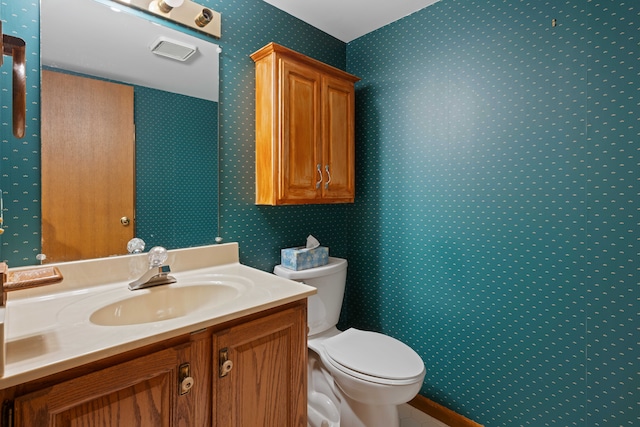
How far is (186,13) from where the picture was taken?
151 centimetres

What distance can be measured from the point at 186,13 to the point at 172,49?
0.64 ft

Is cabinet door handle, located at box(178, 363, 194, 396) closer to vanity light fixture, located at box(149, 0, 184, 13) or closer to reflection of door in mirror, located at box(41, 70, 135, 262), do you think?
reflection of door in mirror, located at box(41, 70, 135, 262)

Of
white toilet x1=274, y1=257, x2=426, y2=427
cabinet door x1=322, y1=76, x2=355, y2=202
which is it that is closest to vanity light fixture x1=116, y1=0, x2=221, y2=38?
cabinet door x1=322, y1=76, x2=355, y2=202

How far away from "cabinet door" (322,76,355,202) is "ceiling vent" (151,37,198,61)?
2.34 ft

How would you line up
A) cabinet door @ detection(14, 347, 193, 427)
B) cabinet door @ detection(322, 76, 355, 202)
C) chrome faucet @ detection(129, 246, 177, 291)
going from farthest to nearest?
cabinet door @ detection(322, 76, 355, 202)
chrome faucet @ detection(129, 246, 177, 291)
cabinet door @ detection(14, 347, 193, 427)

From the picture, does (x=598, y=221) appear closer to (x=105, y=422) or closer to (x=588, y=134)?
(x=588, y=134)

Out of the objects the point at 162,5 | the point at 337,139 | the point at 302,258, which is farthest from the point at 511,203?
the point at 162,5

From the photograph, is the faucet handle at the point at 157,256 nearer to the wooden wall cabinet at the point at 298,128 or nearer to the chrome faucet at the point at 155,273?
the chrome faucet at the point at 155,273

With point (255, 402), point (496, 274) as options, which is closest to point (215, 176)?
point (255, 402)

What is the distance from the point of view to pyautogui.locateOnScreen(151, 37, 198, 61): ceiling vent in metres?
1.43

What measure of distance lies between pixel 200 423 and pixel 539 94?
1863 millimetres

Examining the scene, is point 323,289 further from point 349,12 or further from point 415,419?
point 349,12

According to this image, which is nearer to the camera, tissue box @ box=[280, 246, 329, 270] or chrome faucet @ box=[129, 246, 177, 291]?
chrome faucet @ box=[129, 246, 177, 291]

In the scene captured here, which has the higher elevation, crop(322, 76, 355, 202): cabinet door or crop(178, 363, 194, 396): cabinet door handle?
crop(322, 76, 355, 202): cabinet door
